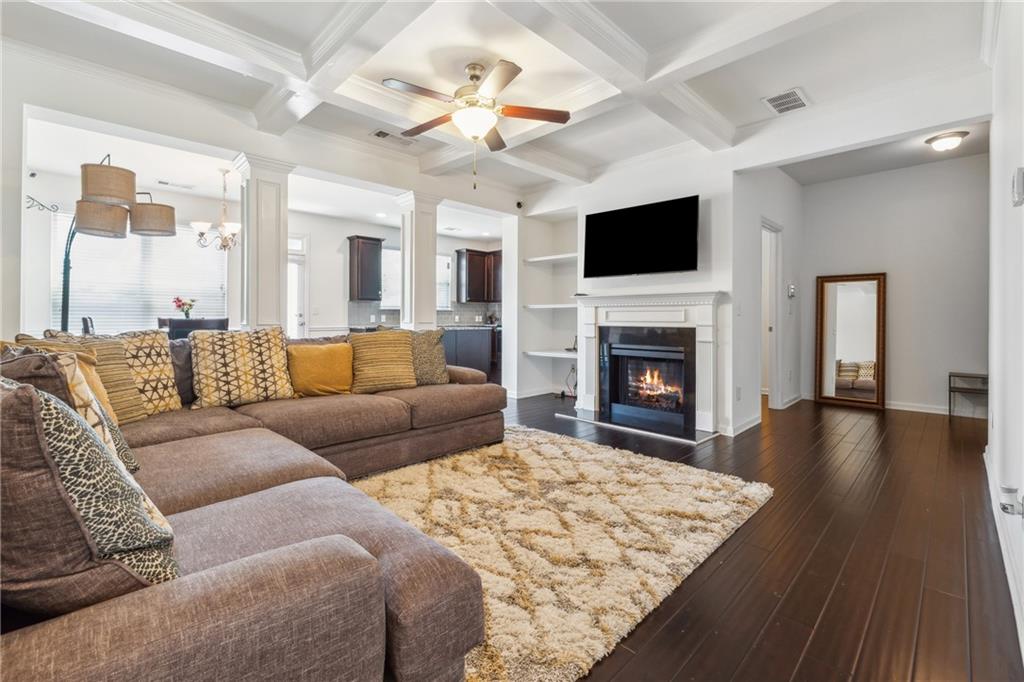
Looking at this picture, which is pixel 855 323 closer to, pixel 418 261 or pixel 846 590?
pixel 846 590

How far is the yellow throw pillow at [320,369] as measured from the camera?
320 centimetres

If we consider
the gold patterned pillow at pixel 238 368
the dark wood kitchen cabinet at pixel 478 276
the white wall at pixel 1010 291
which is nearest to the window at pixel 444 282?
the dark wood kitchen cabinet at pixel 478 276

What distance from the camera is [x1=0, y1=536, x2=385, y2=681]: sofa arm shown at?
0.69m

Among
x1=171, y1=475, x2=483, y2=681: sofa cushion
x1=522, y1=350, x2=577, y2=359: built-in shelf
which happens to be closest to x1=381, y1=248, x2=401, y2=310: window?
x1=522, y1=350, x2=577, y2=359: built-in shelf

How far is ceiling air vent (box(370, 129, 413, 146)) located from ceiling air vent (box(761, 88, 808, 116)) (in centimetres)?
294

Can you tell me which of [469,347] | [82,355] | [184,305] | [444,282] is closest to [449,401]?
[82,355]

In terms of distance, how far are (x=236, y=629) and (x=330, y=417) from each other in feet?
6.78

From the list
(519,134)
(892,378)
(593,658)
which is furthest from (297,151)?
(892,378)

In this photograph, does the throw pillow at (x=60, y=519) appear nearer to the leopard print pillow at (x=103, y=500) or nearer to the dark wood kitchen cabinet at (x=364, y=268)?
the leopard print pillow at (x=103, y=500)

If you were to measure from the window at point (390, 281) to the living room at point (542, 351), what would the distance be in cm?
153

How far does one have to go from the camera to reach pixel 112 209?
127 inches

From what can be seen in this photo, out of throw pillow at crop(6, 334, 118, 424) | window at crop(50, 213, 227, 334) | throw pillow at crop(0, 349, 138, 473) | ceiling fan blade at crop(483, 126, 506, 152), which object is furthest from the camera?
window at crop(50, 213, 227, 334)

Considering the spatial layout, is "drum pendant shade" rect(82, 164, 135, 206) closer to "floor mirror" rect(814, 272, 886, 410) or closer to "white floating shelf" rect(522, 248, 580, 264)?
"white floating shelf" rect(522, 248, 580, 264)

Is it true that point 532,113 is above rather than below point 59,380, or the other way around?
above
